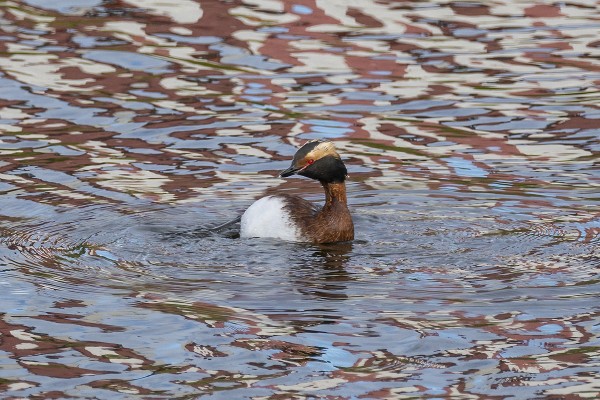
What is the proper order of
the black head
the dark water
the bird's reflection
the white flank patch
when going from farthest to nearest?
the black head
the white flank patch
the bird's reflection
the dark water

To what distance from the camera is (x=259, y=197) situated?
12258 mm

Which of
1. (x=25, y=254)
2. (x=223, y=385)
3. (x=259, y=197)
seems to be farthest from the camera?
(x=259, y=197)

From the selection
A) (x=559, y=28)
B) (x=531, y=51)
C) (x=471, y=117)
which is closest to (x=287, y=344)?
(x=471, y=117)

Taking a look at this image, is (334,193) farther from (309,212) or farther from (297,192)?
(297,192)

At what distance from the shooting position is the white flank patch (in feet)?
36.7

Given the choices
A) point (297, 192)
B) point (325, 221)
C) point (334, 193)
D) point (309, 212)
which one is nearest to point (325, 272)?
point (325, 221)

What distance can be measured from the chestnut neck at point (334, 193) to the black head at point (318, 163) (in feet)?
0.14

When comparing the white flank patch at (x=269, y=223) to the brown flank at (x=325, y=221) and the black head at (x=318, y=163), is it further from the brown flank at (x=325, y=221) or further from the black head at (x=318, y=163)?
the black head at (x=318, y=163)

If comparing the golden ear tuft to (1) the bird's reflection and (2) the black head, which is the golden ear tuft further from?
(1) the bird's reflection

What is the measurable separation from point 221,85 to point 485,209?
4843 millimetres

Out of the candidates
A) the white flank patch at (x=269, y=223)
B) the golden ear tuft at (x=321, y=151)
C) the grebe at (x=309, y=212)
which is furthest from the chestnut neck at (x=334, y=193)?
the white flank patch at (x=269, y=223)

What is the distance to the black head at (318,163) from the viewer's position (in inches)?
447

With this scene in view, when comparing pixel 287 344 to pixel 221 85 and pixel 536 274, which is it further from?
pixel 221 85

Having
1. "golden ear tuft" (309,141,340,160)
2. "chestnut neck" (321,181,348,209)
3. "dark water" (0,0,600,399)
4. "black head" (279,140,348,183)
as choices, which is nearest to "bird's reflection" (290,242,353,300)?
"dark water" (0,0,600,399)
